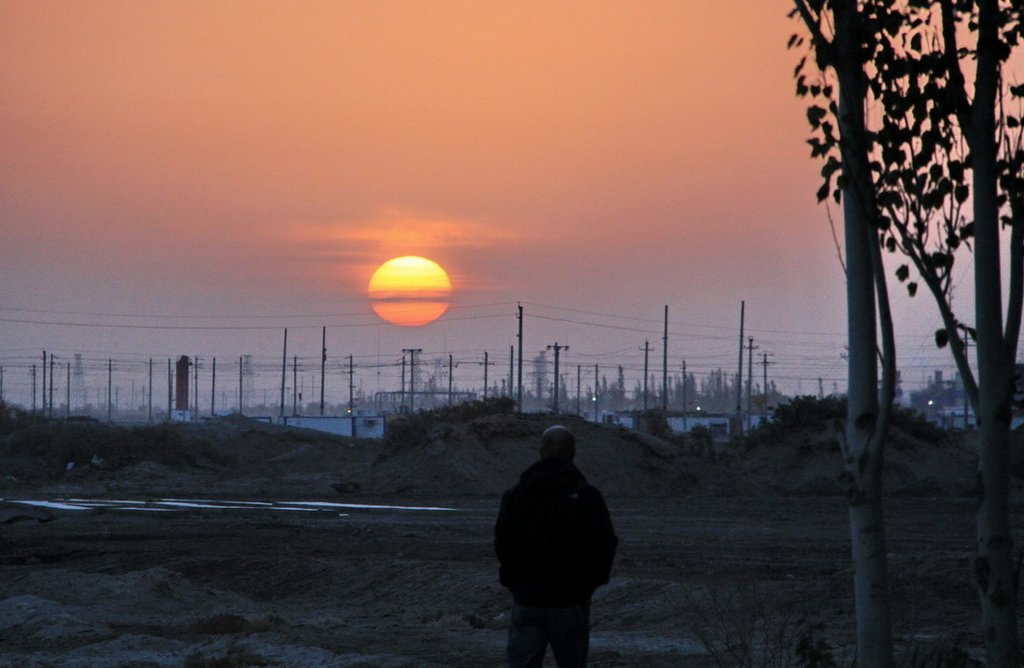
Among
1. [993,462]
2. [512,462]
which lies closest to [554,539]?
[993,462]

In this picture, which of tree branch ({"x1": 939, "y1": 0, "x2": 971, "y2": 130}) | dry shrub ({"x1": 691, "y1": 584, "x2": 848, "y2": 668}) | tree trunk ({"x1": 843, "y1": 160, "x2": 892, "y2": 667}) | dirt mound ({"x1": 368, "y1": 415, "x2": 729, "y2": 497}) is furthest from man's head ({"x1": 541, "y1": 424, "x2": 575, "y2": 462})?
dirt mound ({"x1": 368, "y1": 415, "x2": 729, "y2": 497})

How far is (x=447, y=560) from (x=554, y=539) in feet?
47.4

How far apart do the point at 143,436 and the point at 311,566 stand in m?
42.8

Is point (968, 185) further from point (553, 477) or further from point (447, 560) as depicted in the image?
point (447, 560)

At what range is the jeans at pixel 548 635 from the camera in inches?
266

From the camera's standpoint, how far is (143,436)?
60469 millimetres

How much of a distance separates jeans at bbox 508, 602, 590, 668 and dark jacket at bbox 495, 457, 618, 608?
0.06 m

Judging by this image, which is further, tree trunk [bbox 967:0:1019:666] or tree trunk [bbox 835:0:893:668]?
tree trunk [bbox 835:0:893:668]

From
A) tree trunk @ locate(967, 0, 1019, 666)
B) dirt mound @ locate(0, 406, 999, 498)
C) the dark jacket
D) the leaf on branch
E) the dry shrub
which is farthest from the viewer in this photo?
dirt mound @ locate(0, 406, 999, 498)

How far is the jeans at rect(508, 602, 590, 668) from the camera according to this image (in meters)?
6.77

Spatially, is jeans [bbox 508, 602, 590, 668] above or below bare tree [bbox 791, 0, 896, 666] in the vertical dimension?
below

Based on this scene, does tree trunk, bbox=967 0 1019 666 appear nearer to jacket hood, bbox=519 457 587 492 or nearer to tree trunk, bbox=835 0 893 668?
tree trunk, bbox=835 0 893 668

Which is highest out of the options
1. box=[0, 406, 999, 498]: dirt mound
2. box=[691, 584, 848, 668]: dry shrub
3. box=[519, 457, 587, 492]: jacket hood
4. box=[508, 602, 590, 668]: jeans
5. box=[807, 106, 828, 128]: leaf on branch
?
box=[807, 106, 828, 128]: leaf on branch

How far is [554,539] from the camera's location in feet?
22.1
